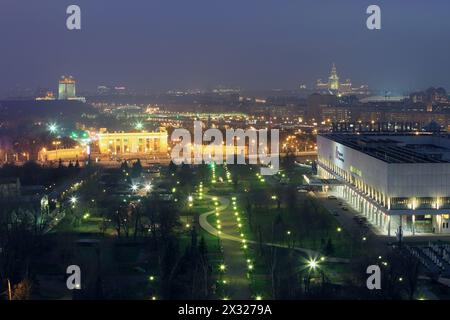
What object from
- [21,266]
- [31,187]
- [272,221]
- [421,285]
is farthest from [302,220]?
[31,187]

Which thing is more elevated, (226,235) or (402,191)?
(402,191)

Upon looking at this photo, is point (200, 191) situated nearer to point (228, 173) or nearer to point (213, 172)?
point (228, 173)

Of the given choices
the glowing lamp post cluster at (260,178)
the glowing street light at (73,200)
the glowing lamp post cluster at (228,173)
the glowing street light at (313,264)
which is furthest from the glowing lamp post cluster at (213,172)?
the glowing street light at (313,264)

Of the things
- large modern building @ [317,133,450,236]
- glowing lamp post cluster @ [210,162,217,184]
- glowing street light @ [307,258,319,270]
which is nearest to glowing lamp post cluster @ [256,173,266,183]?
glowing lamp post cluster @ [210,162,217,184]

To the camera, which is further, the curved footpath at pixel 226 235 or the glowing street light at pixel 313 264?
the curved footpath at pixel 226 235

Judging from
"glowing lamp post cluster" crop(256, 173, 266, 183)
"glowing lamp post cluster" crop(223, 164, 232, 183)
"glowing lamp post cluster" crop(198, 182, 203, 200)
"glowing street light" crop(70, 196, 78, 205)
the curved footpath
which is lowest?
the curved footpath

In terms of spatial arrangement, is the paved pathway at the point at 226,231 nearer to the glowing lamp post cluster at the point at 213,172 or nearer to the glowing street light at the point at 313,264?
the glowing street light at the point at 313,264

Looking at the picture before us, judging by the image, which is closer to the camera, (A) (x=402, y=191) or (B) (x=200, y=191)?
(A) (x=402, y=191)

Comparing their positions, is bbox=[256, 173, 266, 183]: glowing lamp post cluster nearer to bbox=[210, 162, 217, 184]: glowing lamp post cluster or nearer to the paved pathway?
bbox=[210, 162, 217, 184]: glowing lamp post cluster

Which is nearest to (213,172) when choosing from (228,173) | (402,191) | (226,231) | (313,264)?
(228,173)

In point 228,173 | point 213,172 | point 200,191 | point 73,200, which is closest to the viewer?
point 73,200

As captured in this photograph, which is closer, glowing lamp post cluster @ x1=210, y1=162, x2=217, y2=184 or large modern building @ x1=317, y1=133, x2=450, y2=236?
large modern building @ x1=317, y1=133, x2=450, y2=236

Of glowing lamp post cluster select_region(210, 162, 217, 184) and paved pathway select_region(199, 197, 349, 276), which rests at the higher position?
glowing lamp post cluster select_region(210, 162, 217, 184)
